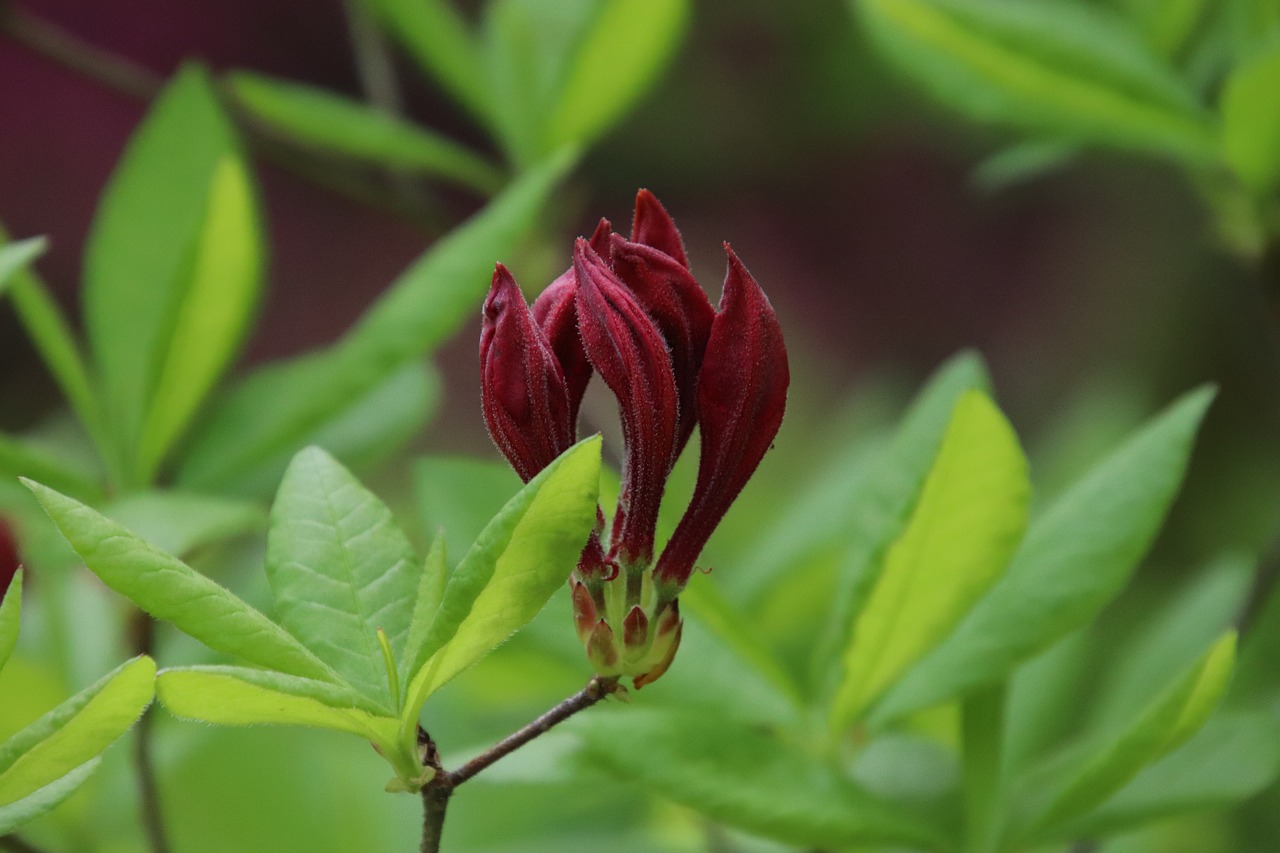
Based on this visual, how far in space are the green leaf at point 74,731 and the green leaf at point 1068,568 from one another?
0.37 meters

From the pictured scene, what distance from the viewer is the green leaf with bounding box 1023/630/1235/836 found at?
52 cm

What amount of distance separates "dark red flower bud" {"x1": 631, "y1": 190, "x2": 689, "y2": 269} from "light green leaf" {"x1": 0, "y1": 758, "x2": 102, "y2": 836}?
0.26 meters

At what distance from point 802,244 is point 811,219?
6cm

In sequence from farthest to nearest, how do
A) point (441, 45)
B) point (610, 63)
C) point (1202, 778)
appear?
point (441, 45), point (610, 63), point (1202, 778)

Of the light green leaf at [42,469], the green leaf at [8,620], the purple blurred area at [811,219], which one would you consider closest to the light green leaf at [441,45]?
the light green leaf at [42,469]

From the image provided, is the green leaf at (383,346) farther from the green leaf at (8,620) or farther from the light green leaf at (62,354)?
the green leaf at (8,620)

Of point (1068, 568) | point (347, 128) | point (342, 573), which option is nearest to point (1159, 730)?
point (1068, 568)

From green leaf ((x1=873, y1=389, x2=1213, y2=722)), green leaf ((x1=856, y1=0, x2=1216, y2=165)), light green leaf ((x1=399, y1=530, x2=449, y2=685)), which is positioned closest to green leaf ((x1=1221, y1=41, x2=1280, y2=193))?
green leaf ((x1=856, y1=0, x2=1216, y2=165))

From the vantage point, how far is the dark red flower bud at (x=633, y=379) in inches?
17.9

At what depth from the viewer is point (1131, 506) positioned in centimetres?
62

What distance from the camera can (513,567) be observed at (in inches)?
17.0

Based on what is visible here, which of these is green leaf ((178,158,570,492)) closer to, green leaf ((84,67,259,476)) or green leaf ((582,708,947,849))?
green leaf ((84,67,259,476))

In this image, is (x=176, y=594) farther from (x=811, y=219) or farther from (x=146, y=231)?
(x=811, y=219)

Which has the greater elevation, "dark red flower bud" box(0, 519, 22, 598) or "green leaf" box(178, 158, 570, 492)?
"green leaf" box(178, 158, 570, 492)
